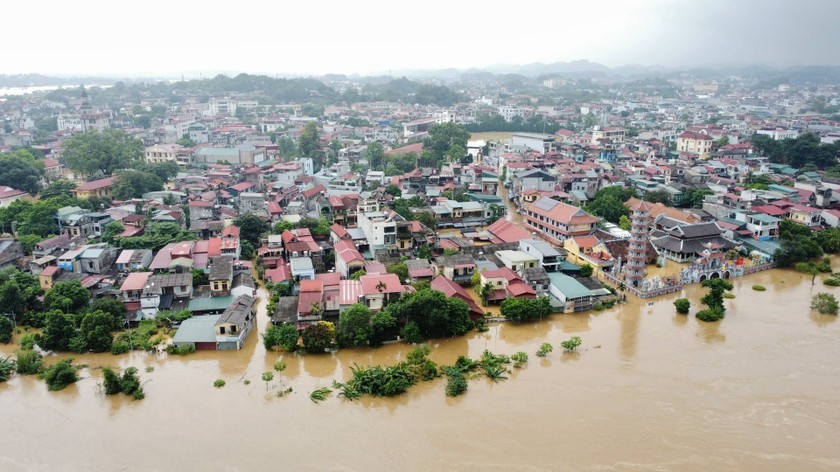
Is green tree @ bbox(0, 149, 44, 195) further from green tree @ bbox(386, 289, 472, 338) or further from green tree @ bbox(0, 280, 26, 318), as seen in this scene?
green tree @ bbox(386, 289, 472, 338)

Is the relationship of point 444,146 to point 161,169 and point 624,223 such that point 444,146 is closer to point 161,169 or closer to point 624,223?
point 624,223

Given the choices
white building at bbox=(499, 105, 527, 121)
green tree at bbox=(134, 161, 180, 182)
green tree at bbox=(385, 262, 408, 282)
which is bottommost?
green tree at bbox=(385, 262, 408, 282)

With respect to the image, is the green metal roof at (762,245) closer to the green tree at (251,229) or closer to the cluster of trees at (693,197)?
the cluster of trees at (693,197)

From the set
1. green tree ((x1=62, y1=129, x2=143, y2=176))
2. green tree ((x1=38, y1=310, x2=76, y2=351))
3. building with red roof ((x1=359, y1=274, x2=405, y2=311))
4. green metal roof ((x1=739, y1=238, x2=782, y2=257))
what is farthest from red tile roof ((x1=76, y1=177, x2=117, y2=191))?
green metal roof ((x1=739, y1=238, x2=782, y2=257))

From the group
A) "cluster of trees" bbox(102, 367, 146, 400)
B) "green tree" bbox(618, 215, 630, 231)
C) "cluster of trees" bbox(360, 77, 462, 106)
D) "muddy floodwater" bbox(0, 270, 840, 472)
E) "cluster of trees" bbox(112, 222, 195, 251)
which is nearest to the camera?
"muddy floodwater" bbox(0, 270, 840, 472)

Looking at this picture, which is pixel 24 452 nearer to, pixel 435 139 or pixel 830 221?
pixel 830 221

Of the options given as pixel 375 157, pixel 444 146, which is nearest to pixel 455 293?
pixel 375 157
